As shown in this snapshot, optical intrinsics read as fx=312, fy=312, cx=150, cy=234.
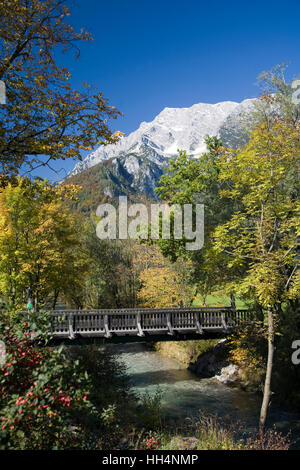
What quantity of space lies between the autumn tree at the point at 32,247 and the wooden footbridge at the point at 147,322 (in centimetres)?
384

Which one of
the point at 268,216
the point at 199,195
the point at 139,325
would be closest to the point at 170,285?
the point at 199,195

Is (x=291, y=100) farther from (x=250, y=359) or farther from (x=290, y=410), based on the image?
(x=290, y=410)

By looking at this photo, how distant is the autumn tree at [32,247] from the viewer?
17969 millimetres

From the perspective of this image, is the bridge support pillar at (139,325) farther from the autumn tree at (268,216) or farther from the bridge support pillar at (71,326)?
the autumn tree at (268,216)

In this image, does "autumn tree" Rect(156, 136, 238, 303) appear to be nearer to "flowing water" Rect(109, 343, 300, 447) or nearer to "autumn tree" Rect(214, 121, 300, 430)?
"autumn tree" Rect(214, 121, 300, 430)

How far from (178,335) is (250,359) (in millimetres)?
3881

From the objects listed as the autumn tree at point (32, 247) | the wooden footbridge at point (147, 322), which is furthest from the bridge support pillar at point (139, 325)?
the autumn tree at point (32, 247)

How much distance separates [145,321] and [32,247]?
8.10 m

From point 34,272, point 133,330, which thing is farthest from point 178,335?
point 34,272

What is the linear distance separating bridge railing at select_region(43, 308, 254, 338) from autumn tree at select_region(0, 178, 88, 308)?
3836 millimetres

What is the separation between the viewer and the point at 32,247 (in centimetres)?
1852

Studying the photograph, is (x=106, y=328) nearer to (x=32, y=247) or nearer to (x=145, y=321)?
(x=145, y=321)

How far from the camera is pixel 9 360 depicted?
4387 millimetres
